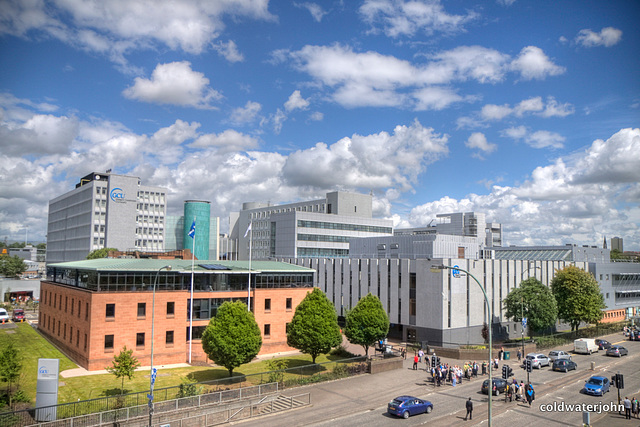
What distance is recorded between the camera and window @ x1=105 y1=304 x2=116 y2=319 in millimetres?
46188

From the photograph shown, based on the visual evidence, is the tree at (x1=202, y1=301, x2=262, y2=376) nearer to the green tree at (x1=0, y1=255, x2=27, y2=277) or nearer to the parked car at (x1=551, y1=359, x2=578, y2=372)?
the parked car at (x1=551, y1=359, x2=578, y2=372)

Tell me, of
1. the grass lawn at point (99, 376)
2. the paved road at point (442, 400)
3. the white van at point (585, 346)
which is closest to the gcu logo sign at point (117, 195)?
the grass lawn at point (99, 376)

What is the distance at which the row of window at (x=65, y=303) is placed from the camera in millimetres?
49028

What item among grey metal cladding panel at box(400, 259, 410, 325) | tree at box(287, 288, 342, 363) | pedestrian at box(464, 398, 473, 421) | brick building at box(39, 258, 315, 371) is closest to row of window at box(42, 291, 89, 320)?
brick building at box(39, 258, 315, 371)

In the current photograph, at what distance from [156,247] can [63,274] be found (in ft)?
273

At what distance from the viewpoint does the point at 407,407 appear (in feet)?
108

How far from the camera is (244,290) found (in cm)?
5622

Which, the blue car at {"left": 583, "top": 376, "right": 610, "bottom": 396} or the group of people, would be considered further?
the blue car at {"left": 583, "top": 376, "right": 610, "bottom": 396}

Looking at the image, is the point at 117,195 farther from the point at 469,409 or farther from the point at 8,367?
the point at 469,409

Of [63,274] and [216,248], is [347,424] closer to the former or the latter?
[63,274]

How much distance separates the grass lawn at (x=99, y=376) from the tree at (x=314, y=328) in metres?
5.52

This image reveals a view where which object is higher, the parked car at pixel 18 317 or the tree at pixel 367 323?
the tree at pixel 367 323

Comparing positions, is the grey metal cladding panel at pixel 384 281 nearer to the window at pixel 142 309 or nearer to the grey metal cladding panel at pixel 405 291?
the grey metal cladding panel at pixel 405 291

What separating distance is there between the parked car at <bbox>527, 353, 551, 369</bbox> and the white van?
9.97 m
